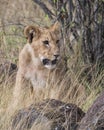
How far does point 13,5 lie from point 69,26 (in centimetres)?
565

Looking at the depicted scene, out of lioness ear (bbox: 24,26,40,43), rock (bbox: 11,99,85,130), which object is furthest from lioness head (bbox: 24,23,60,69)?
rock (bbox: 11,99,85,130)

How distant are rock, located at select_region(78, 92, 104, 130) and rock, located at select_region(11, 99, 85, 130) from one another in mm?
292

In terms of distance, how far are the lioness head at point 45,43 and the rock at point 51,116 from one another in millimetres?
1572

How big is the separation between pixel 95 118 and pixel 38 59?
7.82ft

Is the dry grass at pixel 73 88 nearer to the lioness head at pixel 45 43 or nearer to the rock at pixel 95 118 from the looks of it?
the lioness head at pixel 45 43

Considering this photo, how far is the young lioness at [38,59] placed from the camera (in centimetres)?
792

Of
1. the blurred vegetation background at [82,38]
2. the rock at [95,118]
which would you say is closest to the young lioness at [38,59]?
the blurred vegetation background at [82,38]

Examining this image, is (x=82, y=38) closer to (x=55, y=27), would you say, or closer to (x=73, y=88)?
(x=55, y=27)

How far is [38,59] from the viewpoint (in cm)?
809

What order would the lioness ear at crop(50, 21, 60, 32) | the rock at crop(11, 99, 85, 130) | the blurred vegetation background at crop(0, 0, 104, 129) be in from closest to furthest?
the rock at crop(11, 99, 85, 130)
the lioness ear at crop(50, 21, 60, 32)
the blurred vegetation background at crop(0, 0, 104, 129)

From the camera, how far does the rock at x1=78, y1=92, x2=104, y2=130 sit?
5773 millimetres

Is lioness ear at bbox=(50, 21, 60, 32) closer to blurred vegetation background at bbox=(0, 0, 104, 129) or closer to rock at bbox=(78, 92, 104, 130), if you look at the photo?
blurred vegetation background at bbox=(0, 0, 104, 129)

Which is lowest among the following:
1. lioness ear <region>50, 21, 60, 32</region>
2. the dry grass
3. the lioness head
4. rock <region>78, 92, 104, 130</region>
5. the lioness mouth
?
the dry grass

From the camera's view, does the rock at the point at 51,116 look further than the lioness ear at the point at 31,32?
No
